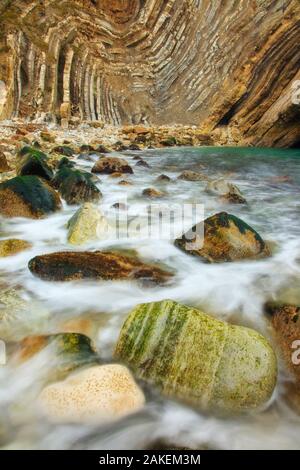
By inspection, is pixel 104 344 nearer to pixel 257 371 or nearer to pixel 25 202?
pixel 257 371

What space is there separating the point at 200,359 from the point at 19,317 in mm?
1379

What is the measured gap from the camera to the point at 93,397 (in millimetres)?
1876

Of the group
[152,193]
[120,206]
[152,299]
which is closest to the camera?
[152,299]

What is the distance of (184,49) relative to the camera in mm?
Result: 32594

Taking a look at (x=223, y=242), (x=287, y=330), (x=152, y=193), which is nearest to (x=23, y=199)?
(x=152, y=193)

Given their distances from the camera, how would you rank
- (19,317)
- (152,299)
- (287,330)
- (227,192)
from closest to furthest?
(287,330), (19,317), (152,299), (227,192)

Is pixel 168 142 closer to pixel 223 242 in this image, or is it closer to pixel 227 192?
pixel 227 192

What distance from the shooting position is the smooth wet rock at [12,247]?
3.81 metres

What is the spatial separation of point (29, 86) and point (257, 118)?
13781 millimetres

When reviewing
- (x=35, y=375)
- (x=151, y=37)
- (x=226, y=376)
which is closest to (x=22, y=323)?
(x=35, y=375)

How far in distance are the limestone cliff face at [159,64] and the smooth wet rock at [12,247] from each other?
54.0 ft

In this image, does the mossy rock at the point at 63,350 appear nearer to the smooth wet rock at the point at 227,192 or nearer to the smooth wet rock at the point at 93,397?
the smooth wet rock at the point at 93,397

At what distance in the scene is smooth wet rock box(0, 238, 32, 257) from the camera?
3807mm

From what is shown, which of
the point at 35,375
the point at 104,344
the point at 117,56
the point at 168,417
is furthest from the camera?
the point at 117,56
